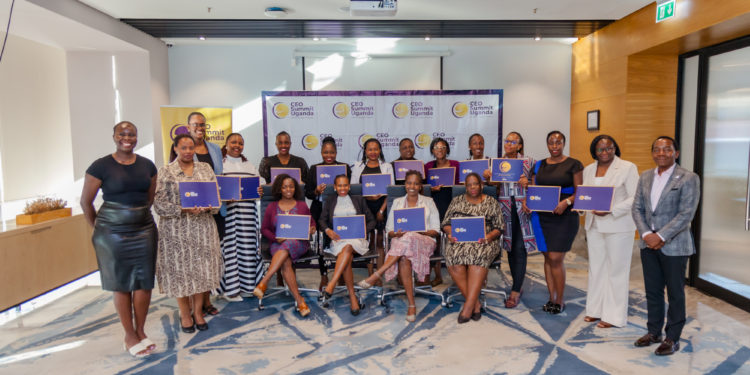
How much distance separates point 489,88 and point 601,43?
175 cm

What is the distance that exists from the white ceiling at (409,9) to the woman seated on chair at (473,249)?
2.51 metres

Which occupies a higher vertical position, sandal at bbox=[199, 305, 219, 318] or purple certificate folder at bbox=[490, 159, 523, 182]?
purple certificate folder at bbox=[490, 159, 523, 182]

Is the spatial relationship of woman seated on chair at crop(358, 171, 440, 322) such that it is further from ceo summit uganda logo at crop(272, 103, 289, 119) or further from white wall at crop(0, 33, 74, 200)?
white wall at crop(0, 33, 74, 200)

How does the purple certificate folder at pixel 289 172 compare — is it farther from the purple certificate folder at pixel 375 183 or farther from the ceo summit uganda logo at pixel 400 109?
the ceo summit uganda logo at pixel 400 109

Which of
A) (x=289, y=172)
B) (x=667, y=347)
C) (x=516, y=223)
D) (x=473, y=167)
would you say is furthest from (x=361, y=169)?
(x=667, y=347)

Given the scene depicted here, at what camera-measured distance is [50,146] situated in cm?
602

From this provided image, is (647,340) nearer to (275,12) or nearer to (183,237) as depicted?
(183,237)

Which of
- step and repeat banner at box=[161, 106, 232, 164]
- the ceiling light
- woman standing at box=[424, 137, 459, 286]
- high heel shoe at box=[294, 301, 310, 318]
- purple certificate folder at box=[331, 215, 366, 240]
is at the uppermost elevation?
the ceiling light

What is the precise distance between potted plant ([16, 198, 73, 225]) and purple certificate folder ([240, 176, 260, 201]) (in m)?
2.37

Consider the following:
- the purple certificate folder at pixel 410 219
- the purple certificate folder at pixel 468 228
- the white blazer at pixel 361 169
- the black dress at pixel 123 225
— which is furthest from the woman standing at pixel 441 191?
the black dress at pixel 123 225

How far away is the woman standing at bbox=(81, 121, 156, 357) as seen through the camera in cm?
305

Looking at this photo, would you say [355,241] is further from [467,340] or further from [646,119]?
[646,119]

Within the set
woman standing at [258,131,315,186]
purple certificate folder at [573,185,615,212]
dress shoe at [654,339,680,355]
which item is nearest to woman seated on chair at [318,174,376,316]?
woman standing at [258,131,315,186]

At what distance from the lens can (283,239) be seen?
4.18 m
